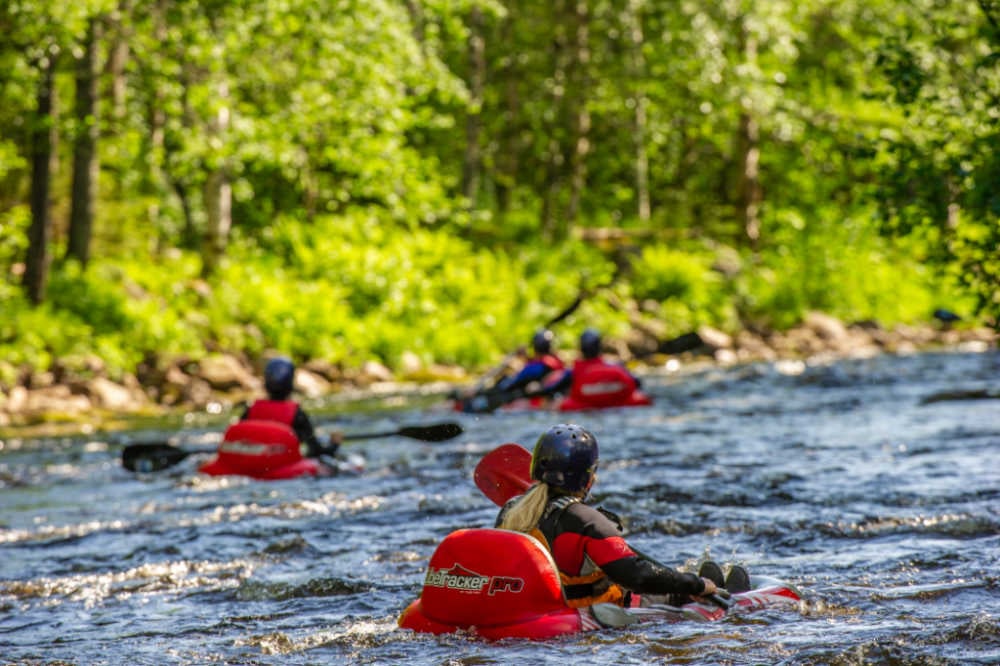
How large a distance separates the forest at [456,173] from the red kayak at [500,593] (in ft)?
16.6

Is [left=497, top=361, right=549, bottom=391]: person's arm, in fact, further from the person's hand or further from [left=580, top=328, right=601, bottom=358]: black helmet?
the person's hand

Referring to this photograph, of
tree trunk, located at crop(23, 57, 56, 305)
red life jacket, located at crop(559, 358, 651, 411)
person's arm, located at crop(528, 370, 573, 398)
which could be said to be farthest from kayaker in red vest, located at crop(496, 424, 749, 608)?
tree trunk, located at crop(23, 57, 56, 305)

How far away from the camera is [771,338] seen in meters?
29.4

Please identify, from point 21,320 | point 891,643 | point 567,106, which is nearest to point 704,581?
point 891,643

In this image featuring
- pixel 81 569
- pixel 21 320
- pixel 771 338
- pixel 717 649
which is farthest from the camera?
pixel 771 338

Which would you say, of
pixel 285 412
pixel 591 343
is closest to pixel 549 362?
pixel 591 343

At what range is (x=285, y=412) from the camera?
1309cm

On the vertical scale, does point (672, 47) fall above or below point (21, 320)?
above

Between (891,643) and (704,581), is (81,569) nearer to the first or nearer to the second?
(704,581)

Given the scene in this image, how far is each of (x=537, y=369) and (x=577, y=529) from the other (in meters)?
12.6

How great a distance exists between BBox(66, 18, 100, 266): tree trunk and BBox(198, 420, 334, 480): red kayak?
30.4ft

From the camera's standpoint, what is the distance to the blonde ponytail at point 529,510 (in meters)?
6.79

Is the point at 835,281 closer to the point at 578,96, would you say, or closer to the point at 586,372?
the point at 578,96

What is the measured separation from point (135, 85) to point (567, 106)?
1668cm
